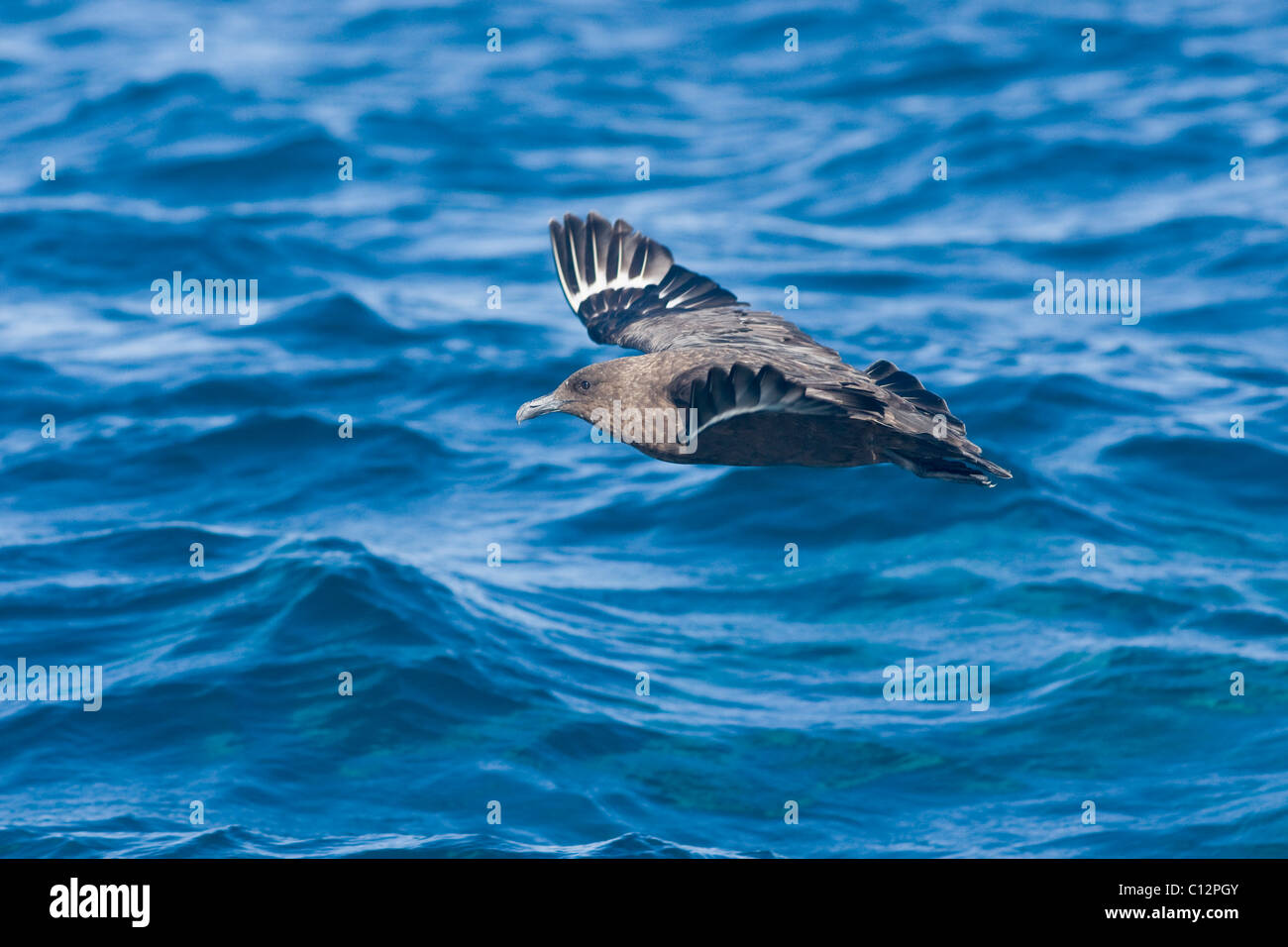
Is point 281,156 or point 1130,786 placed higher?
point 281,156

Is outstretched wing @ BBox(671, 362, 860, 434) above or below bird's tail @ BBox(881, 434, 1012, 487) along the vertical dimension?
above

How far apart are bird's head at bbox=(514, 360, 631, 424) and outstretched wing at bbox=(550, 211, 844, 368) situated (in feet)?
4.13

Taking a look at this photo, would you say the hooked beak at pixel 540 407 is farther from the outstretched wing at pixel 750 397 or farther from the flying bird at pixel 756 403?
the outstretched wing at pixel 750 397

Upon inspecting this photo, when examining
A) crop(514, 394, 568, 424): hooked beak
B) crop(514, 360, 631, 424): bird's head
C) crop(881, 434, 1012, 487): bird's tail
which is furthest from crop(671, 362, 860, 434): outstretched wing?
crop(514, 394, 568, 424): hooked beak

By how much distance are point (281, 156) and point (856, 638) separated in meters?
13.1

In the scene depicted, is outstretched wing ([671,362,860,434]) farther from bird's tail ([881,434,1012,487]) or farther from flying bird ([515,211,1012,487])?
bird's tail ([881,434,1012,487])

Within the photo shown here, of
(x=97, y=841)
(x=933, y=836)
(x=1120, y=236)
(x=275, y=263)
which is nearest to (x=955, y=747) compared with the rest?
(x=933, y=836)

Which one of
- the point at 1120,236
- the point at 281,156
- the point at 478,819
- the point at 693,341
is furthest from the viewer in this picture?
the point at 281,156

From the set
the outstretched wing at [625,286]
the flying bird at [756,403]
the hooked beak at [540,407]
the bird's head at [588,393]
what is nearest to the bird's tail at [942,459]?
the flying bird at [756,403]

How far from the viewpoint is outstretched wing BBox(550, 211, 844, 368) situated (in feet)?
38.0

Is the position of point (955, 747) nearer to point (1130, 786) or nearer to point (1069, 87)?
point (1130, 786)

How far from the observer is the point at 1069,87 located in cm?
2603

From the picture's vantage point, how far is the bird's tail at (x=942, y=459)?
8984mm

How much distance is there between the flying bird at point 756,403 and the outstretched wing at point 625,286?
0.23 feet
